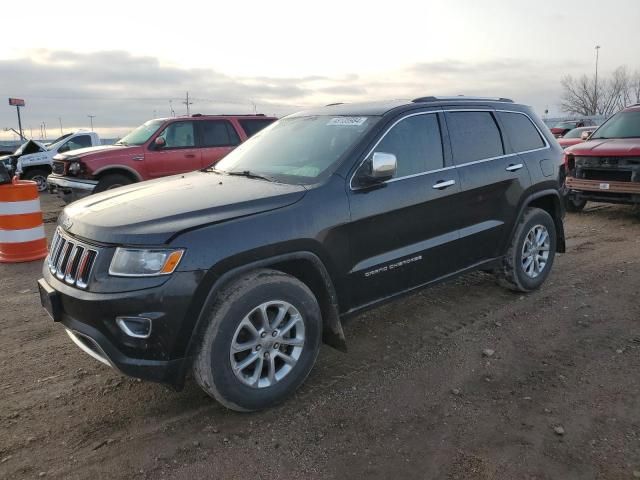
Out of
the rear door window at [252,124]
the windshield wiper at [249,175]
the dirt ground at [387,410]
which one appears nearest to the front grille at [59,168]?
the rear door window at [252,124]

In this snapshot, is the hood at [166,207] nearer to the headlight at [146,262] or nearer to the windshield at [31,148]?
the headlight at [146,262]

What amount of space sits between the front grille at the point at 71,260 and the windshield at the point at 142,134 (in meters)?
7.35

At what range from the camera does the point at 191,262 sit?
2777 mm

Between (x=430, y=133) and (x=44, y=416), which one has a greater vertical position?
(x=430, y=133)

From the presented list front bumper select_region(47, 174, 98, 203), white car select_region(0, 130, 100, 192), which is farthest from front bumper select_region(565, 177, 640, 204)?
white car select_region(0, 130, 100, 192)

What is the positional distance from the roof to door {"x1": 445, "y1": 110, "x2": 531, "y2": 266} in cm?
12

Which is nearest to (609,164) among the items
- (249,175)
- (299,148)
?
(299,148)

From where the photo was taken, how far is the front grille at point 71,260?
9.46 ft

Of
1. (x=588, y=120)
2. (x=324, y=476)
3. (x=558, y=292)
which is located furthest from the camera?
(x=588, y=120)

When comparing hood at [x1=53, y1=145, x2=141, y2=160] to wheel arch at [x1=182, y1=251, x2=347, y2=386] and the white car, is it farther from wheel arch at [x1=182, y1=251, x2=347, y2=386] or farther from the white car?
wheel arch at [x1=182, y1=251, x2=347, y2=386]

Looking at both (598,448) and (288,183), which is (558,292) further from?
(288,183)

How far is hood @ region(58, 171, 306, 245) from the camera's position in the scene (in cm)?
283

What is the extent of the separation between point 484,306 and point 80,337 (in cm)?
344

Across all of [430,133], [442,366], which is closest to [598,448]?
[442,366]
